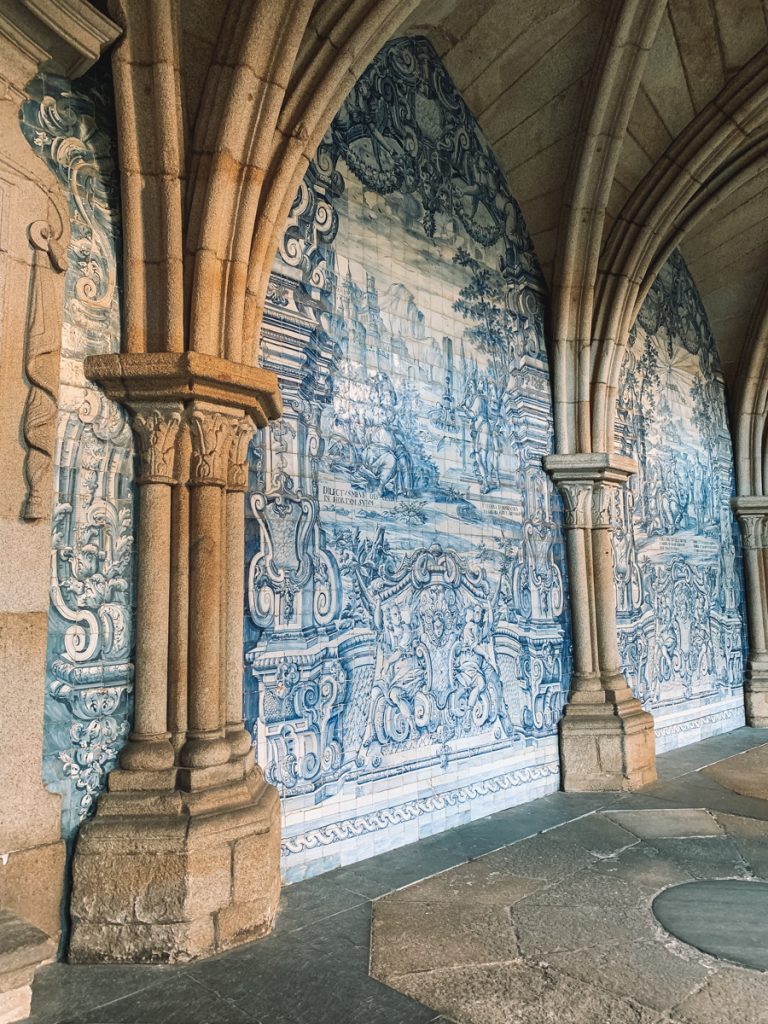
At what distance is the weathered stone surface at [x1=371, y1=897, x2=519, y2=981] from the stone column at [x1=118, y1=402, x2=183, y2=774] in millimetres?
903

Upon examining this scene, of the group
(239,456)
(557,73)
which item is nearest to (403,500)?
(239,456)

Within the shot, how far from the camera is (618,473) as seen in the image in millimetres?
4738

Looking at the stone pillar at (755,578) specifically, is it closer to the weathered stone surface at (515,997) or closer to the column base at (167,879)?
the weathered stone surface at (515,997)

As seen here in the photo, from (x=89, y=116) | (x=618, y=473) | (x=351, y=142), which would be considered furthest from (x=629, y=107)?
(x=89, y=116)

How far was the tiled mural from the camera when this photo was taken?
245 cm

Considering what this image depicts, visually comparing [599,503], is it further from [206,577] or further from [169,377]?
[169,377]

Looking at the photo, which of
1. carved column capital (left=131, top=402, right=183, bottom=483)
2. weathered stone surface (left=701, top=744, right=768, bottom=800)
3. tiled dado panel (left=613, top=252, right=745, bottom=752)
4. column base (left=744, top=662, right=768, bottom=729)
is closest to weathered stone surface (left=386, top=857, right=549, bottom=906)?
carved column capital (left=131, top=402, right=183, bottom=483)

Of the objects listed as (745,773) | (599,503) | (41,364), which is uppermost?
(41,364)

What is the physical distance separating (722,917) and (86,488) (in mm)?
2691

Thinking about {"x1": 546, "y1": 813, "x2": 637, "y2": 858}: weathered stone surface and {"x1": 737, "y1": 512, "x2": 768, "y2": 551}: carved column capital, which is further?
{"x1": 737, "y1": 512, "x2": 768, "y2": 551}: carved column capital

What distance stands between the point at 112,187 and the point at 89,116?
0.26 metres

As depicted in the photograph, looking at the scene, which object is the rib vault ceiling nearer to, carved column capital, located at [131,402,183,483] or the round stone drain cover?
carved column capital, located at [131,402,183,483]

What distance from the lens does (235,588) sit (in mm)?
2781

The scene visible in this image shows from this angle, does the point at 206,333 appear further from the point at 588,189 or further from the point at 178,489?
the point at 588,189
